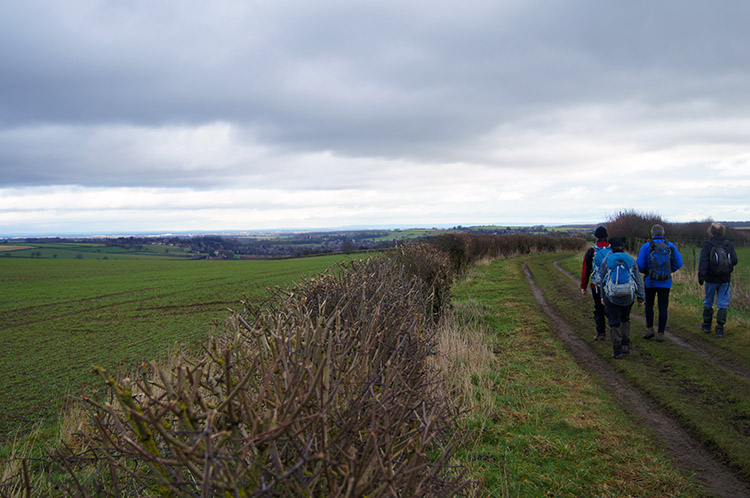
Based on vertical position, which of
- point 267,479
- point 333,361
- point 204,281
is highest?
point 333,361

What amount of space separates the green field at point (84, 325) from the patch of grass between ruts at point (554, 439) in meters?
2.86

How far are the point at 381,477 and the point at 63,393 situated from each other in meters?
→ 8.97

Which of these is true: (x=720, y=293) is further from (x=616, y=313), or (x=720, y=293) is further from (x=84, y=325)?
(x=84, y=325)

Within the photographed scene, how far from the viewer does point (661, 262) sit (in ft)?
27.8

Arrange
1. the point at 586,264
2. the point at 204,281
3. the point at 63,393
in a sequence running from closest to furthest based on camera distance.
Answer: the point at 63,393
the point at 586,264
the point at 204,281

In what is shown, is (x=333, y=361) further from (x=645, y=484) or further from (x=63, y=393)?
(x=63, y=393)

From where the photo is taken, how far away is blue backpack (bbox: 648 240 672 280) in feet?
27.8

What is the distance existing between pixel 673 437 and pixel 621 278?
3409 millimetres

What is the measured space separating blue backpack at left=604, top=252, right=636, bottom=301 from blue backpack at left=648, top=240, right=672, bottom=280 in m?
1.10

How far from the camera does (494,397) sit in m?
6.22

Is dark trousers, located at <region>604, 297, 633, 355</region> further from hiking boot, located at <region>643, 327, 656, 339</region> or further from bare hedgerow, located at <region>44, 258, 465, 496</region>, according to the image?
bare hedgerow, located at <region>44, 258, 465, 496</region>

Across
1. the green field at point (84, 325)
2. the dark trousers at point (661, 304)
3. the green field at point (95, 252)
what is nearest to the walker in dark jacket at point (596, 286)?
the dark trousers at point (661, 304)

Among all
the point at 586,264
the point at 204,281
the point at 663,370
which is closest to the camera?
the point at 663,370

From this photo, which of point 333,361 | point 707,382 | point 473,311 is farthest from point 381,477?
point 473,311
